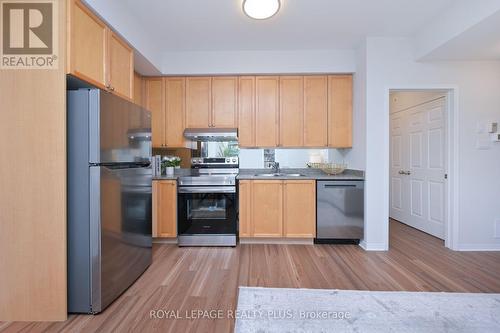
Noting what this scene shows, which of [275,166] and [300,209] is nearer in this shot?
[300,209]

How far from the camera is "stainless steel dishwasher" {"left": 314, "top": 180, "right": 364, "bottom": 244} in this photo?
3104 millimetres

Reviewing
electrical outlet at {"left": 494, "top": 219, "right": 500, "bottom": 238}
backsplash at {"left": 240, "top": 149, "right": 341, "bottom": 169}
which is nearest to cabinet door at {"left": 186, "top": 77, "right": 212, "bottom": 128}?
backsplash at {"left": 240, "top": 149, "right": 341, "bottom": 169}

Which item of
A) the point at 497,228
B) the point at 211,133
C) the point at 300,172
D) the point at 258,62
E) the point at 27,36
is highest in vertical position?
the point at 258,62

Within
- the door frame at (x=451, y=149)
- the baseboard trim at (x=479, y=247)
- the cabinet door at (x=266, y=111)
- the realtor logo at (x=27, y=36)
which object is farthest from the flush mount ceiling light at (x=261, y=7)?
the baseboard trim at (x=479, y=247)

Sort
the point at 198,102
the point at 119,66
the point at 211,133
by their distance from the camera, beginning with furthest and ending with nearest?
the point at 198,102 → the point at 211,133 → the point at 119,66

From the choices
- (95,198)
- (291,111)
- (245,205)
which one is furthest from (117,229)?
(291,111)

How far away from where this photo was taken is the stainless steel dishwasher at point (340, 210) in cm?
310

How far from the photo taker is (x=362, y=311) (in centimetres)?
178

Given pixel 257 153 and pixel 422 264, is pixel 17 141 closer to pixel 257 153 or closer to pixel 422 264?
pixel 257 153

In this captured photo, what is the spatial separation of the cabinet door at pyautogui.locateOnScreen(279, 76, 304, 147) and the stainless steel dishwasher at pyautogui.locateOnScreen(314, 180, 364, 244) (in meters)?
0.76

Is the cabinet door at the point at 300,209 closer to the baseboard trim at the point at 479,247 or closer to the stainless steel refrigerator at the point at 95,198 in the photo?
the baseboard trim at the point at 479,247

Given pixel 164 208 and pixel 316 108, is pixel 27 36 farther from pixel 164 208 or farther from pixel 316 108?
pixel 316 108

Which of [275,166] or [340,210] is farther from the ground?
[275,166]

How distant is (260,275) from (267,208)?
3.26 feet
